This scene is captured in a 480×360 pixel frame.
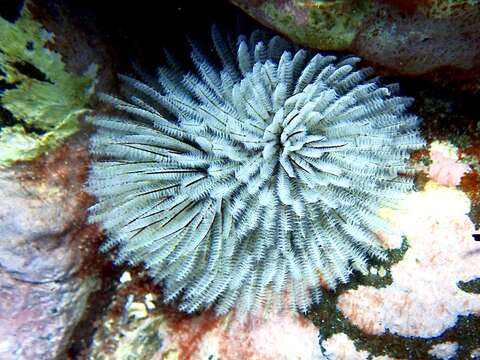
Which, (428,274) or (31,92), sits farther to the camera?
(428,274)

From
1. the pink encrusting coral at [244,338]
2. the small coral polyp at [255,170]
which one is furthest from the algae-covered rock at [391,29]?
the pink encrusting coral at [244,338]

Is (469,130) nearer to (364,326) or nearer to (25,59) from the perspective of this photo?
(364,326)

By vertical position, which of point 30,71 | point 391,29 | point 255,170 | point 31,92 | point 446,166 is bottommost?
point 31,92

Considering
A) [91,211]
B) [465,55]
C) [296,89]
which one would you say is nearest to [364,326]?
[296,89]

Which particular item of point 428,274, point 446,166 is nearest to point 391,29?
point 446,166

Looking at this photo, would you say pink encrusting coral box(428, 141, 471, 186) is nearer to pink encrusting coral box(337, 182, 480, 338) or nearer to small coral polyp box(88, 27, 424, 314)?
pink encrusting coral box(337, 182, 480, 338)

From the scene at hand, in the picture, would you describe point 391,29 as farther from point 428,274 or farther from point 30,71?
point 30,71

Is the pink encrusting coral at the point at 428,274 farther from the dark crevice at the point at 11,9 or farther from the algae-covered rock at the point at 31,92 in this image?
the dark crevice at the point at 11,9
